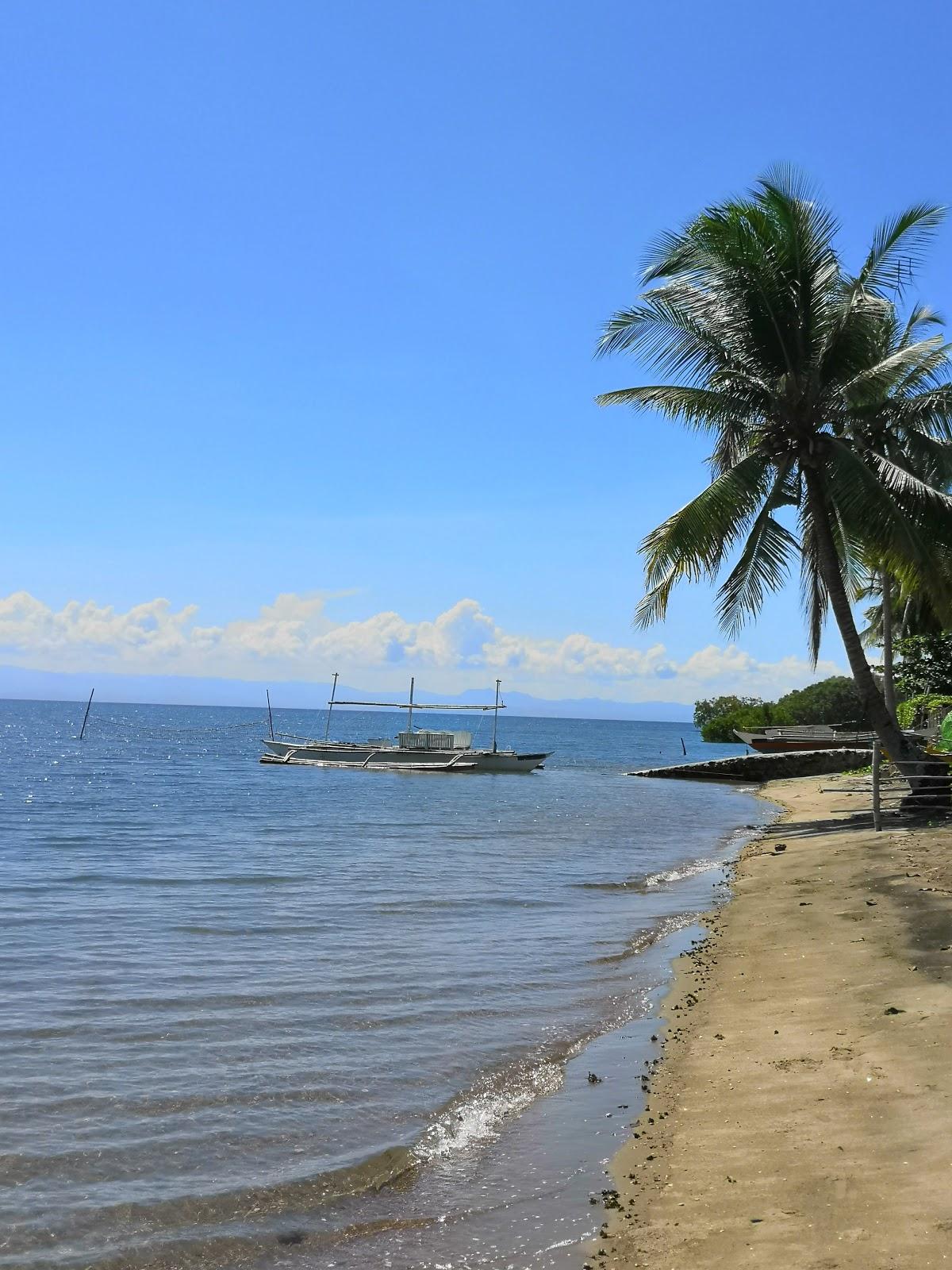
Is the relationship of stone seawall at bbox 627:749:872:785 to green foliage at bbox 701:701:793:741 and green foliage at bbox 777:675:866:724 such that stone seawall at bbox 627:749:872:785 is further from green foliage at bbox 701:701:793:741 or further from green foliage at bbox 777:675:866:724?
green foliage at bbox 777:675:866:724

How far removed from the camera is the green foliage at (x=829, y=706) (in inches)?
2857

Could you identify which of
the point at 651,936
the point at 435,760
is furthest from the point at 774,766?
the point at 651,936

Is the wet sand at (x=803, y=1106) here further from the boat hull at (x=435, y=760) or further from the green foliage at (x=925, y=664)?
the boat hull at (x=435, y=760)

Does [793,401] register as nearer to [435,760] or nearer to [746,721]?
[435,760]

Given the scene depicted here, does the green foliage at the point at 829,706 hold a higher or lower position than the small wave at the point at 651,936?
higher

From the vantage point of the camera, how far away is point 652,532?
19984 mm

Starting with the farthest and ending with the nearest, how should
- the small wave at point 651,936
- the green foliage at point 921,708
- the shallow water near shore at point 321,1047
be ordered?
1. the green foliage at point 921,708
2. the small wave at point 651,936
3. the shallow water near shore at point 321,1047

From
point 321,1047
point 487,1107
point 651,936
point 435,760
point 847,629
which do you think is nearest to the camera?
point 487,1107

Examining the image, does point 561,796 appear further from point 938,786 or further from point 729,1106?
point 729,1106

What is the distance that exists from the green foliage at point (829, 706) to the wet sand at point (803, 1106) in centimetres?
6278

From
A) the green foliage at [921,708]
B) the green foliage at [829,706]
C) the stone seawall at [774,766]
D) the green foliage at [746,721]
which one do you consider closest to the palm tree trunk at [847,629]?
the green foliage at [921,708]

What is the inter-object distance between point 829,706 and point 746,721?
6.16 metres

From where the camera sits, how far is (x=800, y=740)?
5175 centimetres

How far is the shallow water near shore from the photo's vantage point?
570 centimetres
